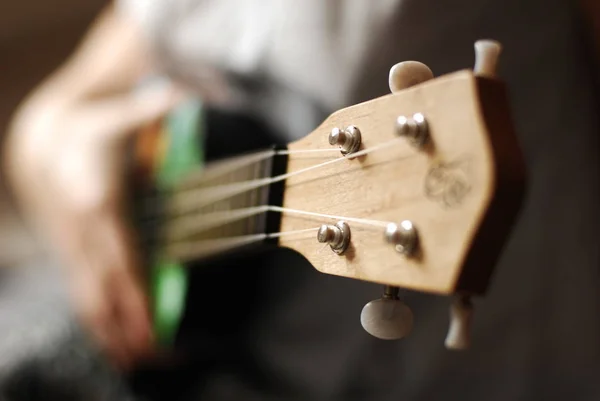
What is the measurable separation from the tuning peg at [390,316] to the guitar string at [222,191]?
0.22 feet

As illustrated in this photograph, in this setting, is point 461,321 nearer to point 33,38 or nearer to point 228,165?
point 228,165

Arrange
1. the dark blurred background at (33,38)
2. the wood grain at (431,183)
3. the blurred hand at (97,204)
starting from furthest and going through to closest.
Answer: the dark blurred background at (33,38)
the blurred hand at (97,204)
the wood grain at (431,183)

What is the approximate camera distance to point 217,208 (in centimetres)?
54

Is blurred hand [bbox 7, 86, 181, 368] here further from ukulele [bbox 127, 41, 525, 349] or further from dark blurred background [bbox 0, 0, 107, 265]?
dark blurred background [bbox 0, 0, 107, 265]

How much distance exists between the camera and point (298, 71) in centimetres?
55

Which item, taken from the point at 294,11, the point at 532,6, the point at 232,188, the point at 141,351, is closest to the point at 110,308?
the point at 141,351

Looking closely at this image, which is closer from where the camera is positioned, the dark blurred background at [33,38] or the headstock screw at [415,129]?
the headstock screw at [415,129]

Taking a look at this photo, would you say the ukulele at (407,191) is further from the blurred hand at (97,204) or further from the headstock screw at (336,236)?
the blurred hand at (97,204)

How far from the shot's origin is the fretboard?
15.3 inches

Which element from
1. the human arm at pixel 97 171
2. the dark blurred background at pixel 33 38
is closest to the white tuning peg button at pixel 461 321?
the human arm at pixel 97 171

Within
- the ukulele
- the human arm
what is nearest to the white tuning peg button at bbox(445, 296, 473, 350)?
the ukulele

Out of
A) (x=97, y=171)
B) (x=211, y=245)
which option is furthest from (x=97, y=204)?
(x=211, y=245)

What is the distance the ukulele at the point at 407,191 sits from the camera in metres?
0.22

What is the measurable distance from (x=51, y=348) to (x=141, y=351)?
11cm
